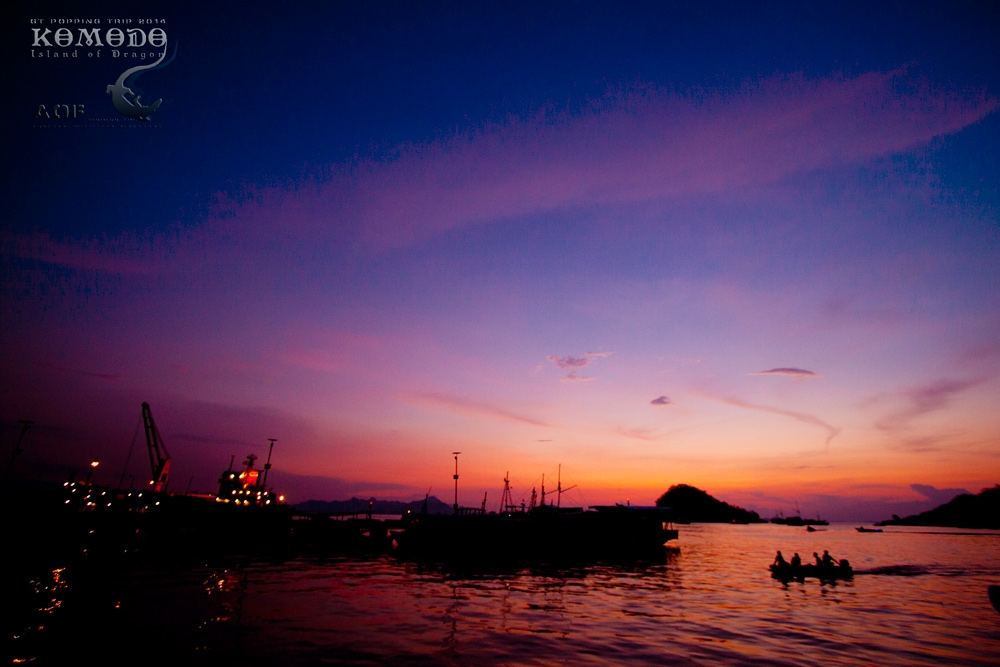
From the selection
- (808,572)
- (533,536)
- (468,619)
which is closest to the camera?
(468,619)

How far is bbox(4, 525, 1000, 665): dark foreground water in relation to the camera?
65.7 ft

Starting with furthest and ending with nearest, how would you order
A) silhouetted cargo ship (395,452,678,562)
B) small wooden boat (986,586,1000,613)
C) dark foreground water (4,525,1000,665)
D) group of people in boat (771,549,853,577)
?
silhouetted cargo ship (395,452,678,562) < group of people in boat (771,549,853,577) < small wooden boat (986,586,1000,613) < dark foreground water (4,525,1000,665)

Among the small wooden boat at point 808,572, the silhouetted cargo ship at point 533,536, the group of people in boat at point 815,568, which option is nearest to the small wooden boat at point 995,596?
the group of people in boat at point 815,568

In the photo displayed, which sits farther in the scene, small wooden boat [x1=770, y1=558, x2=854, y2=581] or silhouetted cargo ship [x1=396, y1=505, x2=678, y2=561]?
silhouetted cargo ship [x1=396, y1=505, x2=678, y2=561]

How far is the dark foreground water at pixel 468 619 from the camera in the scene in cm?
2002

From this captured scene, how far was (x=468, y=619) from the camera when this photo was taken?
26.1 meters

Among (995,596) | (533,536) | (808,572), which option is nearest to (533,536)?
(533,536)

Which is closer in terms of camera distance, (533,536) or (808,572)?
(808,572)

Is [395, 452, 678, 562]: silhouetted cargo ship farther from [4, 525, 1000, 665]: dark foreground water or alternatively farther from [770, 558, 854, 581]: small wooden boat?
[770, 558, 854, 581]: small wooden boat

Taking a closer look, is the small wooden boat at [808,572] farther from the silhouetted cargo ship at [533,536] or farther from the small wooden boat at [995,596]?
the silhouetted cargo ship at [533,536]

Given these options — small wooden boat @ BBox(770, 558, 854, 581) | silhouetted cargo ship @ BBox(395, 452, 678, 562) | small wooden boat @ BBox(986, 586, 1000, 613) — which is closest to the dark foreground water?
small wooden boat @ BBox(770, 558, 854, 581)

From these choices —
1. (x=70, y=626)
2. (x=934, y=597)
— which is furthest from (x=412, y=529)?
(x=934, y=597)

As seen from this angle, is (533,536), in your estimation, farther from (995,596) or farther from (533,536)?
(995,596)

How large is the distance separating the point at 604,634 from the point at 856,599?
88.4 feet
